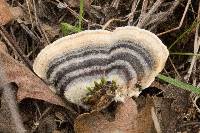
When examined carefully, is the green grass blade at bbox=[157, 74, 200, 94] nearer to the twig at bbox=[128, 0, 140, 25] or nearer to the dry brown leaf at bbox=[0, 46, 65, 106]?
the twig at bbox=[128, 0, 140, 25]

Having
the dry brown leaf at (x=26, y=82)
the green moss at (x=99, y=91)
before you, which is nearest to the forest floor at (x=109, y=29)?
the dry brown leaf at (x=26, y=82)

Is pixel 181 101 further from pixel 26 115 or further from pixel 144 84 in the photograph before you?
pixel 26 115

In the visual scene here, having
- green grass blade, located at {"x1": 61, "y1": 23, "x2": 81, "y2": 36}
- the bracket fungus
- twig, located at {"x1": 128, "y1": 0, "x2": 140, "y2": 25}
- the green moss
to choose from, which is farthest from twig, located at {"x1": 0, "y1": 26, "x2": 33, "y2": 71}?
twig, located at {"x1": 128, "y1": 0, "x2": 140, "y2": 25}

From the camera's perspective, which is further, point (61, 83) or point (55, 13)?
point (55, 13)

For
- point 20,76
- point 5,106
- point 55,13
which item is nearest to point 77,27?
point 55,13

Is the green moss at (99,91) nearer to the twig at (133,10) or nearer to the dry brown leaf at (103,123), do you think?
the dry brown leaf at (103,123)
